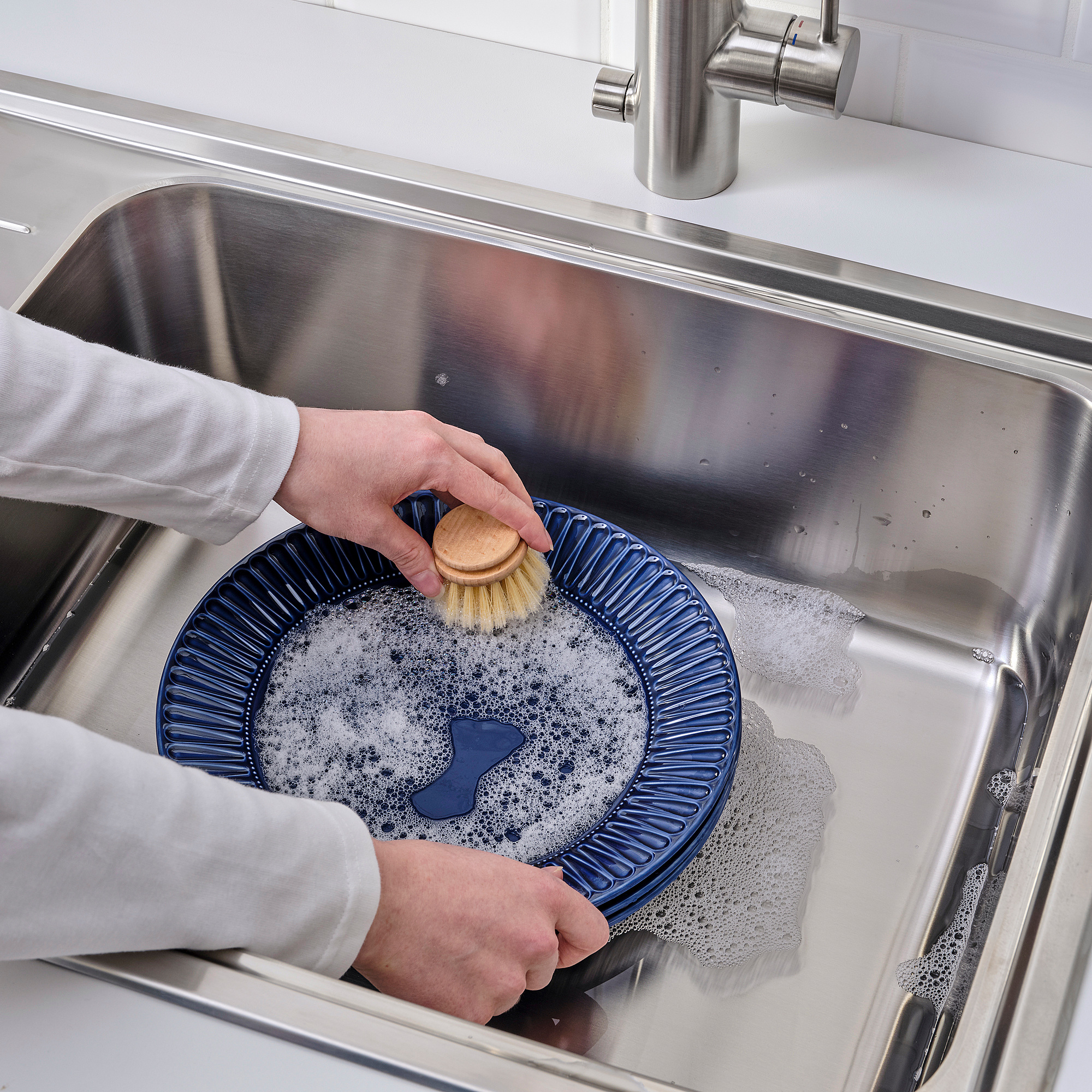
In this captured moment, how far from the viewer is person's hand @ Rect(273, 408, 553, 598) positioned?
2.24ft

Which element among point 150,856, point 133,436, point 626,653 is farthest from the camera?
point 626,653

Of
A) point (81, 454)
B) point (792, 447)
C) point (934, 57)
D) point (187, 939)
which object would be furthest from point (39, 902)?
point (934, 57)

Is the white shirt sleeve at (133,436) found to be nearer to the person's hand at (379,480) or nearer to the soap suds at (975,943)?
the person's hand at (379,480)

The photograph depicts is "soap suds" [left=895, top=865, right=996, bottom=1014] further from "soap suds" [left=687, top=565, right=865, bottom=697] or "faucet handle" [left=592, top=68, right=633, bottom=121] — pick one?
"faucet handle" [left=592, top=68, right=633, bottom=121]

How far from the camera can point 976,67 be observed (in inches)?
30.9

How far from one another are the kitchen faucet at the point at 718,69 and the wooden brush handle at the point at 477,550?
291 millimetres

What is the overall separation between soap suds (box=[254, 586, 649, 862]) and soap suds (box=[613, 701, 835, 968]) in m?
0.07

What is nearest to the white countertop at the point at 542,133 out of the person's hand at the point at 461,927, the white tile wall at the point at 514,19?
the white tile wall at the point at 514,19

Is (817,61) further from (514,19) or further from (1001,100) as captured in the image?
(514,19)

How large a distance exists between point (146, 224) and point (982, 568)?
2.13 feet

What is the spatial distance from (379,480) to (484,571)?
0.08 metres

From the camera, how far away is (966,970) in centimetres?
65

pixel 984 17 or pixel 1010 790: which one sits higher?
A: pixel 984 17

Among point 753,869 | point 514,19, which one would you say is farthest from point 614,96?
point 753,869
